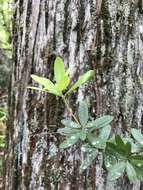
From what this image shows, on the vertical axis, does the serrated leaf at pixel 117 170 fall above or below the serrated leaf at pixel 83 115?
below

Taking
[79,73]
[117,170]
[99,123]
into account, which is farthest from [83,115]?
[79,73]

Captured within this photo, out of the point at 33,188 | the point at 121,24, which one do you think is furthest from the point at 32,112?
the point at 121,24

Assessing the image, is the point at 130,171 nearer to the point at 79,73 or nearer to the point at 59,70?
the point at 59,70

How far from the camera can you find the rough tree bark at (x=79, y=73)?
1.38 meters

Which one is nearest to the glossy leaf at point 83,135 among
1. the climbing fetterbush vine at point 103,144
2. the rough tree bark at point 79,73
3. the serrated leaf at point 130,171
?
the climbing fetterbush vine at point 103,144

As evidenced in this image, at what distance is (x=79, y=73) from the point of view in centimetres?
138

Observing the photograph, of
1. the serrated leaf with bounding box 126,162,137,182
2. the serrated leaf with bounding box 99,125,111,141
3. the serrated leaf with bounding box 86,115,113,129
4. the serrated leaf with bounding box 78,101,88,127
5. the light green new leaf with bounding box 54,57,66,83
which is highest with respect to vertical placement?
the light green new leaf with bounding box 54,57,66,83

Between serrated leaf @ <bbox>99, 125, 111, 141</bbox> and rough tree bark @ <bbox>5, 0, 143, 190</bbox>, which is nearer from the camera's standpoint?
serrated leaf @ <bbox>99, 125, 111, 141</bbox>

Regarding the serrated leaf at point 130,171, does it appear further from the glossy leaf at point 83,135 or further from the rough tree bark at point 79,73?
the rough tree bark at point 79,73

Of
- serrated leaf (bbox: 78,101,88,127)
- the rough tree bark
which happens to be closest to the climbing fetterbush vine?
serrated leaf (bbox: 78,101,88,127)

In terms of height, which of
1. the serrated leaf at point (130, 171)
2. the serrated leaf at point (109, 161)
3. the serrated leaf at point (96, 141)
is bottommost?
the serrated leaf at point (130, 171)

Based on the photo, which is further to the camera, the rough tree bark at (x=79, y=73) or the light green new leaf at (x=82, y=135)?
the rough tree bark at (x=79, y=73)

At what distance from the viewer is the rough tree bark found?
1382 millimetres

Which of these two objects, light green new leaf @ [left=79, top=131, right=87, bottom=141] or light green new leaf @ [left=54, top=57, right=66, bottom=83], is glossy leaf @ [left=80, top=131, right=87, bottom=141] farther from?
light green new leaf @ [left=54, top=57, right=66, bottom=83]
